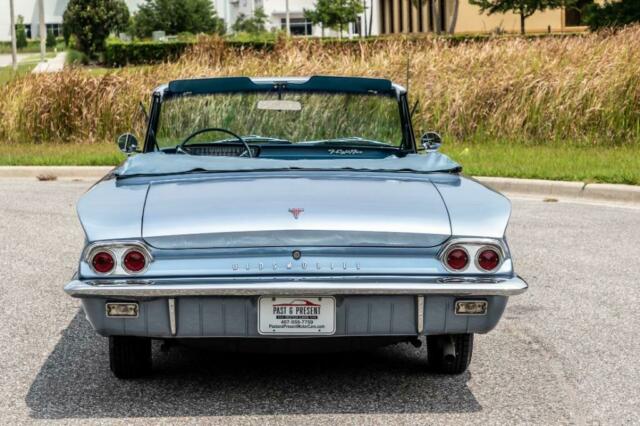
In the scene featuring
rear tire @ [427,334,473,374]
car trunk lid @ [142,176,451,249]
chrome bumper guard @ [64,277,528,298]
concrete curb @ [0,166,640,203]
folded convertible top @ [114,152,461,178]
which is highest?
folded convertible top @ [114,152,461,178]

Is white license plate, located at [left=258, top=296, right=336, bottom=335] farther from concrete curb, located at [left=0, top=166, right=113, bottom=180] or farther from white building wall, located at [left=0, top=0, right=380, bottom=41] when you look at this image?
white building wall, located at [left=0, top=0, right=380, bottom=41]

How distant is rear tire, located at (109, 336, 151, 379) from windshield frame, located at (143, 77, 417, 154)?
5.07 ft

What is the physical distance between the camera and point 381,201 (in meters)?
5.30

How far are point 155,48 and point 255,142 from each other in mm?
54387

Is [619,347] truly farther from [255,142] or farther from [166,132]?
[166,132]

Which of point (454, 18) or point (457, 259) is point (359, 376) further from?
point (454, 18)

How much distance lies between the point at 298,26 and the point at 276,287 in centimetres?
10145

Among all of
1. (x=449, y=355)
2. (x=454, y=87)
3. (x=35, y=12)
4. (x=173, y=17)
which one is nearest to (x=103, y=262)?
(x=449, y=355)

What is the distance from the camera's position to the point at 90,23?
7425 centimetres

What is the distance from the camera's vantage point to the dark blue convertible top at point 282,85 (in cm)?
692

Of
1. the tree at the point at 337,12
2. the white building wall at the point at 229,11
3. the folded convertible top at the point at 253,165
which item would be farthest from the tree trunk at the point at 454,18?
the folded convertible top at the point at 253,165

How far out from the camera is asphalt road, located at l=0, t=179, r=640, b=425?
5238mm

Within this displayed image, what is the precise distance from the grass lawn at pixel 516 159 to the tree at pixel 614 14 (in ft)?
87.3

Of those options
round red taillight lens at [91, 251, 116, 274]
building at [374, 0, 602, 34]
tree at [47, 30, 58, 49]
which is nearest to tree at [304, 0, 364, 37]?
building at [374, 0, 602, 34]
